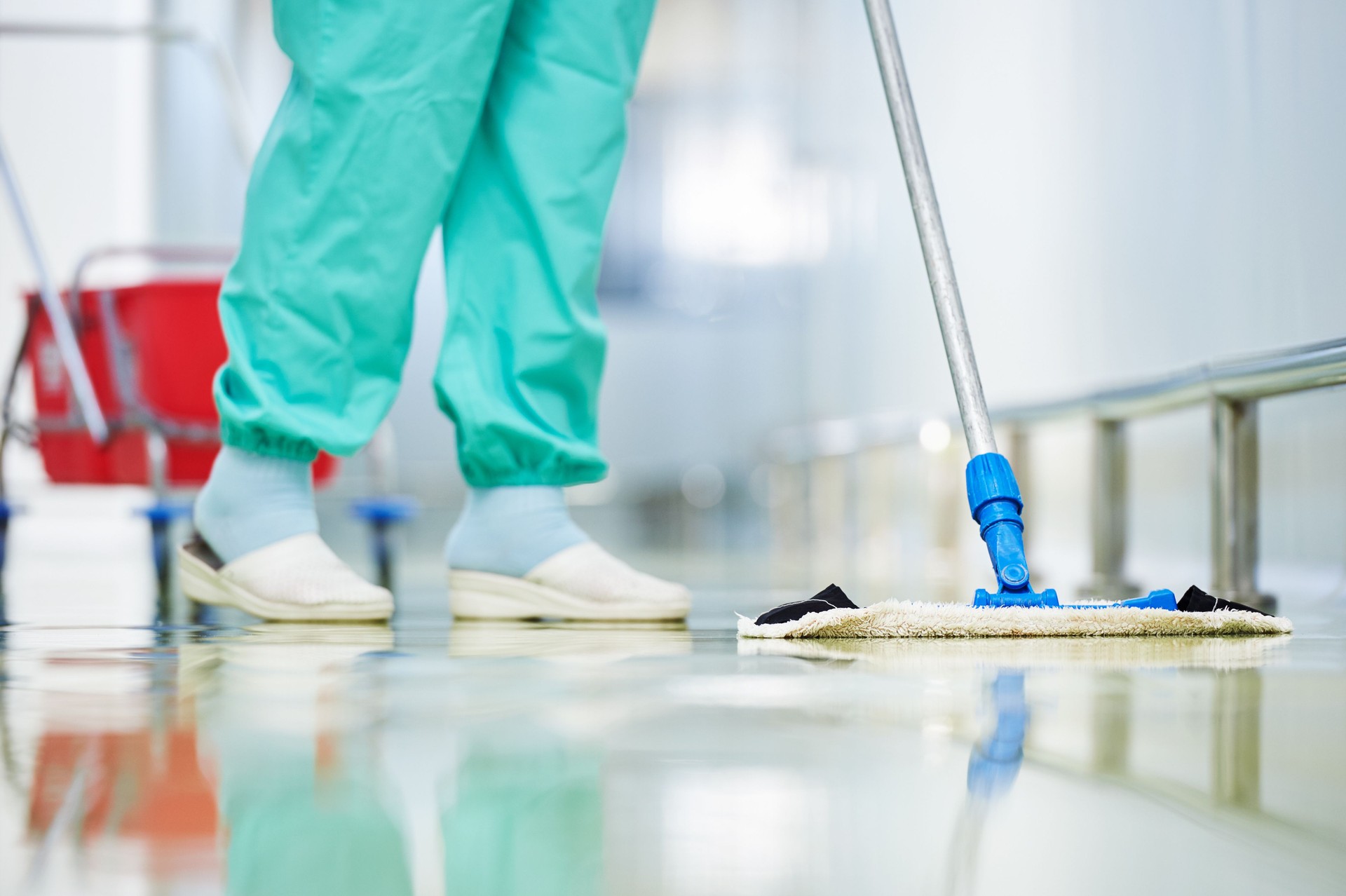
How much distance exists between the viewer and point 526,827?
0.36 m

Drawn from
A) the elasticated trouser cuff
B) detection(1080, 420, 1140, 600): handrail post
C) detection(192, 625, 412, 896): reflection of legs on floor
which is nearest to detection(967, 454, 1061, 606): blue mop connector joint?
detection(192, 625, 412, 896): reflection of legs on floor

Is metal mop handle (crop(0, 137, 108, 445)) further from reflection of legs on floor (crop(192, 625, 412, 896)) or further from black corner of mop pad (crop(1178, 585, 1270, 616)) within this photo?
black corner of mop pad (crop(1178, 585, 1270, 616))

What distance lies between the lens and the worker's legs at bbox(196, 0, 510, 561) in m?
Answer: 1.02

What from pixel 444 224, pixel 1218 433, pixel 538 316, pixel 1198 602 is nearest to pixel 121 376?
pixel 444 224

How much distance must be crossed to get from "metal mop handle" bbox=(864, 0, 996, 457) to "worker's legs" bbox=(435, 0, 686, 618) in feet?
0.70

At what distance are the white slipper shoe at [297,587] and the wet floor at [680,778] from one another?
320 mm

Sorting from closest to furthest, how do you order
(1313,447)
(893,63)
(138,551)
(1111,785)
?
(1111,785), (893,63), (1313,447), (138,551)

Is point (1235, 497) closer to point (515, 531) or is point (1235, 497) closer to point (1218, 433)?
point (1218, 433)

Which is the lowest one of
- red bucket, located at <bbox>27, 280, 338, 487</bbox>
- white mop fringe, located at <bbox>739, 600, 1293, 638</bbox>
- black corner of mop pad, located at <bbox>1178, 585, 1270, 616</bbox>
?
white mop fringe, located at <bbox>739, 600, 1293, 638</bbox>

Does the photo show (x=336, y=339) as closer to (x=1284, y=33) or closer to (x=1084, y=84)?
(x=1284, y=33)

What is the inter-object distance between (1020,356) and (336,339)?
1.24 metres

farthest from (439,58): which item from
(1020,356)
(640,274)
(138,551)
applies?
(640,274)

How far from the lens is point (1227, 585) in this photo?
4.10 feet

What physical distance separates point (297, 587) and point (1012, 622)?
53 centimetres
